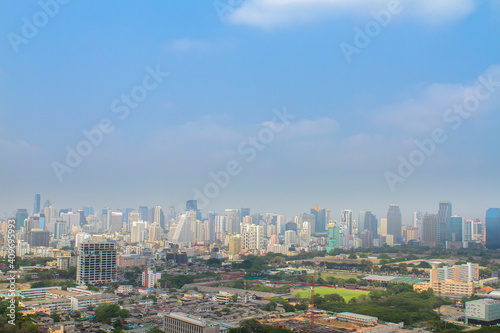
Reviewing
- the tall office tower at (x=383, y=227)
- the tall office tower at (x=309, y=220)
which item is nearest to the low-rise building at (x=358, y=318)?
the tall office tower at (x=383, y=227)

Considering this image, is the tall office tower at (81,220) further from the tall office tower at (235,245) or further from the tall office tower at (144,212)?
the tall office tower at (235,245)

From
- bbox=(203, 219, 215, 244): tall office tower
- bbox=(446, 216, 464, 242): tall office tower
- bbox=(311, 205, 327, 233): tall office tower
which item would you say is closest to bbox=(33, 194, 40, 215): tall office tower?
bbox=(203, 219, 215, 244): tall office tower

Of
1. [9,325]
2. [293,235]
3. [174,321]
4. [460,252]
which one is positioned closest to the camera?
[9,325]

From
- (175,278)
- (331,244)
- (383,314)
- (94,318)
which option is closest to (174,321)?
(94,318)

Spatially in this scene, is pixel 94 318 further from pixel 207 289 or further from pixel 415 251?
pixel 415 251

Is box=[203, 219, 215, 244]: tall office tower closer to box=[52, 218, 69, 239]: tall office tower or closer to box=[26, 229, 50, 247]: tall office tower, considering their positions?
box=[52, 218, 69, 239]: tall office tower

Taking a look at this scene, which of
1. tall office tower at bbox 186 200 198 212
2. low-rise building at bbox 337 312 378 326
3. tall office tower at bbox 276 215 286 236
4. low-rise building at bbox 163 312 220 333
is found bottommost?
low-rise building at bbox 337 312 378 326

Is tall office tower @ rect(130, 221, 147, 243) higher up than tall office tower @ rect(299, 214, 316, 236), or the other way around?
tall office tower @ rect(299, 214, 316, 236)
